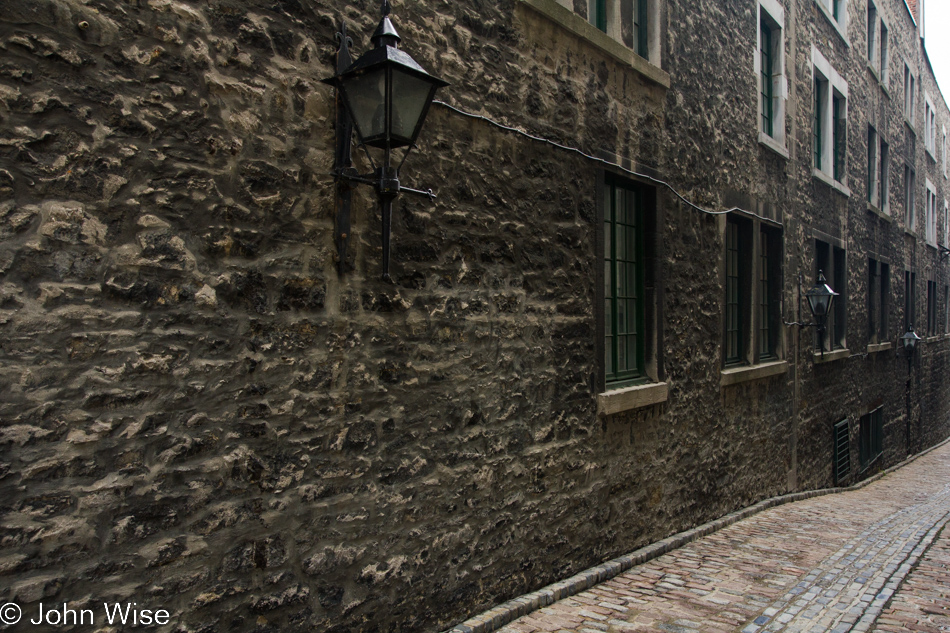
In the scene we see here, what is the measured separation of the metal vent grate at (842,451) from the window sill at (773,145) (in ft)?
17.0

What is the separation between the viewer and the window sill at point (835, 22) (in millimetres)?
11601

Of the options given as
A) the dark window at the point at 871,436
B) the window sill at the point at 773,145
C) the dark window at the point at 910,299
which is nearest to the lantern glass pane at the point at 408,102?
the window sill at the point at 773,145

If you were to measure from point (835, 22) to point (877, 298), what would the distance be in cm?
602

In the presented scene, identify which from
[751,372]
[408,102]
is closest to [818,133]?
[751,372]

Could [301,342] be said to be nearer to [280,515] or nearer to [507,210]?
[280,515]

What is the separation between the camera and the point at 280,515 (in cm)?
336

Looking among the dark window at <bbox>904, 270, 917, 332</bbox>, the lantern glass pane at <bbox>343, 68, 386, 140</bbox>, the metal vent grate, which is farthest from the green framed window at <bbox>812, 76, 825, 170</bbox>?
the lantern glass pane at <bbox>343, 68, 386, 140</bbox>

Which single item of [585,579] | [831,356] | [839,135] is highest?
[839,135]

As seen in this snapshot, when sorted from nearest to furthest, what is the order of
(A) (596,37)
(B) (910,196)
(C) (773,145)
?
(A) (596,37) → (C) (773,145) → (B) (910,196)

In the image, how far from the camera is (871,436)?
1498cm

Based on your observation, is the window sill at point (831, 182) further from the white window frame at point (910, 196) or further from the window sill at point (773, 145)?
the white window frame at point (910, 196)

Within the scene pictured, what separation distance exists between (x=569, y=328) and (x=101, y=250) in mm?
3492

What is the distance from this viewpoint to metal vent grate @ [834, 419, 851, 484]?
1233 cm

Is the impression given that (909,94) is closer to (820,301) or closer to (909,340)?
(909,340)
